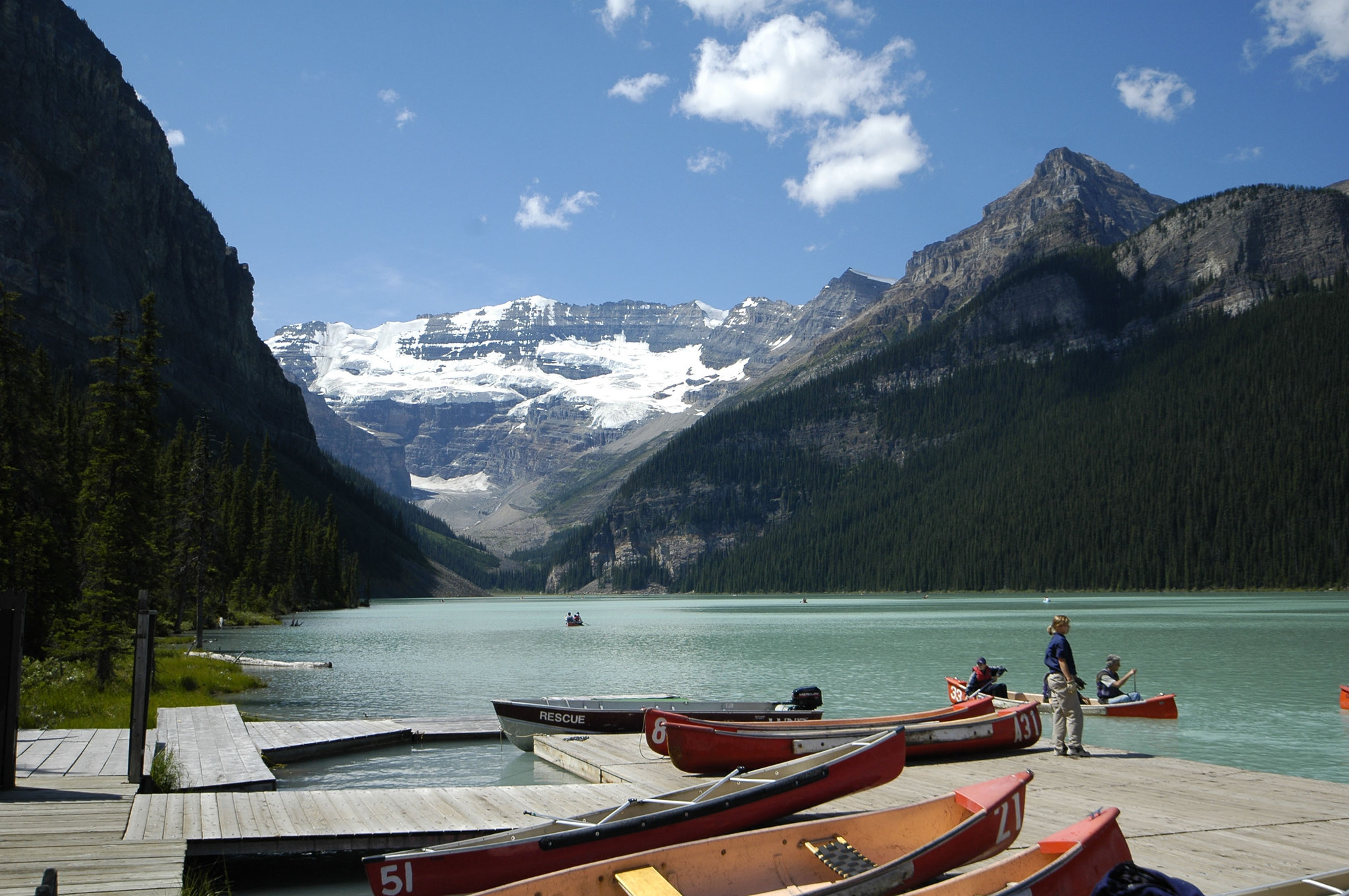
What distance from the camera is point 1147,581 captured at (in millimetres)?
178500

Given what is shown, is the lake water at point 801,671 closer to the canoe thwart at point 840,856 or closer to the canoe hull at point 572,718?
the canoe hull at point 572,718

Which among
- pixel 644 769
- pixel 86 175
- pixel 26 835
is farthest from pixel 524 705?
pixel 86 175

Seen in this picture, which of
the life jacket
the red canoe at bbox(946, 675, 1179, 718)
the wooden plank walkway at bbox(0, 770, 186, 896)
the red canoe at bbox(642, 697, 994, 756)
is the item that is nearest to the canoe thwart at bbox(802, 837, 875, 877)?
the wooden plank walkway at bbox(0, 770, 186, 896)

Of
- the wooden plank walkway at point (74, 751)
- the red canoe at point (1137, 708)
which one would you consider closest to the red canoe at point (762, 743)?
the wooden plank walkway at point (74, 751)

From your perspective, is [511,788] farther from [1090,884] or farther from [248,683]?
[248,683]

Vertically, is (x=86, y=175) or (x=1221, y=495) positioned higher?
(x=86, y=175)

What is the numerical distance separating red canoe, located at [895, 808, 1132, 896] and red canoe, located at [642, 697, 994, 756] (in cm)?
901

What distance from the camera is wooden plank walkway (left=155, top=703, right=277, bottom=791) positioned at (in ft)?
53.2

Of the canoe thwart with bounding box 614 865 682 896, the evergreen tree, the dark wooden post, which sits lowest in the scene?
the canoe thwart with bounding box 614 865 682 896

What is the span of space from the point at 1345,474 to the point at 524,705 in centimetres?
18993

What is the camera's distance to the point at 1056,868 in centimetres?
805

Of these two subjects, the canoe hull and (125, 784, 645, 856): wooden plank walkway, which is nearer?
(125, 784, 645, 856): wooden plank walkway

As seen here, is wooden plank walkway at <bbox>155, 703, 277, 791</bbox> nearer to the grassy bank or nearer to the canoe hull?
the grassy bank

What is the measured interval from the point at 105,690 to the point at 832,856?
1070 inches
